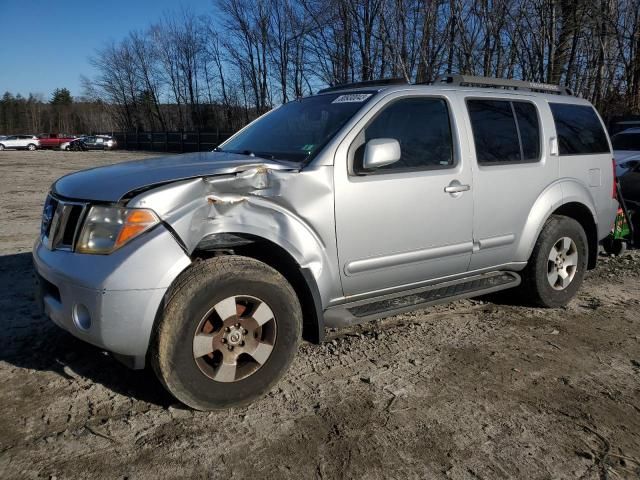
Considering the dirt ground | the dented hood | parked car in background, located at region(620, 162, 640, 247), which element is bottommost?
the dirt ground

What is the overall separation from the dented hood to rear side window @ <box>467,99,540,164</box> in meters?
1.65

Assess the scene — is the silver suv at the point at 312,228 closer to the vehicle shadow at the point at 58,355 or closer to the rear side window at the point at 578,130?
the rear side window at the point at 578,130

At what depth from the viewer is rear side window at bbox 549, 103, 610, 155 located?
464cm

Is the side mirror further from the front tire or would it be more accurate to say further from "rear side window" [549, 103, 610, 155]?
"rear side window" [549, 103, 610, 155]

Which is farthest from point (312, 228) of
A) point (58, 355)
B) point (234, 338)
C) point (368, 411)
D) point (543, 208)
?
point (543, 208)

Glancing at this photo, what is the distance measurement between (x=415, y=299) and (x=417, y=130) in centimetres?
122

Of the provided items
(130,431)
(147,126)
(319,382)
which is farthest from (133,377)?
(147,126)

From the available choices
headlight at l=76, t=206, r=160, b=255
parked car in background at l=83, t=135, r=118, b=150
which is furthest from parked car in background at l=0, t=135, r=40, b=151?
headlight at l=76, t=206, r=160, b=255

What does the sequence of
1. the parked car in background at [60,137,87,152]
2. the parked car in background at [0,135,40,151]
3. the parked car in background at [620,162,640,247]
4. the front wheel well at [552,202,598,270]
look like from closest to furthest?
the front wheel well at [552,202,598,270], the parked car in background at [620,162,640,247], the parked car in background at [60,137,87,152], the parked car in background at [0,135,40,151]

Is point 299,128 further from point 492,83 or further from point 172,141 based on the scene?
point 172,141

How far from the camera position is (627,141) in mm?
10039

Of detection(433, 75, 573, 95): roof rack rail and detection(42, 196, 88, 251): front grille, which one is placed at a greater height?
detection(433, 75, 573, 95): roof rack rail

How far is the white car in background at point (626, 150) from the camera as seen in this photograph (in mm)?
8625

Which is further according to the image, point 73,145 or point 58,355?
point 73,145
